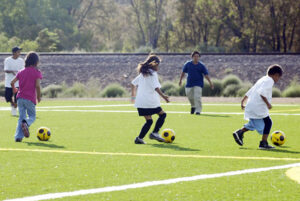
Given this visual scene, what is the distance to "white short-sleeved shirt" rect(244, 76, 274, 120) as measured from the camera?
36.5 feet

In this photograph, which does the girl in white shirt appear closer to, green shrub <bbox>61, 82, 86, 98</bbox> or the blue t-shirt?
the blue t-shirt

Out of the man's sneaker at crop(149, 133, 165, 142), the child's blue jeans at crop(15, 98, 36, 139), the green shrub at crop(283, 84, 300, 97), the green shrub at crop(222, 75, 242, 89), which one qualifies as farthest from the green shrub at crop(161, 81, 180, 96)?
the child's blue jeans at crop(15, 98, 36, 139)

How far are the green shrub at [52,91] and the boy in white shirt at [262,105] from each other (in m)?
24.2

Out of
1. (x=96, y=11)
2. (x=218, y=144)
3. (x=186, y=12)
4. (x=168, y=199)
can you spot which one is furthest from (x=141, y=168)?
(x=96, y=11)

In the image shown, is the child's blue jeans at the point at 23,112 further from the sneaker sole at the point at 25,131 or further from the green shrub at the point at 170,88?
the green shrub at the point at 170,88

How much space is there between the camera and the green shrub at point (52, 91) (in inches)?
1371

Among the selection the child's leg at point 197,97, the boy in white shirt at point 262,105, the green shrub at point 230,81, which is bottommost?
the green shrub at point 230,81

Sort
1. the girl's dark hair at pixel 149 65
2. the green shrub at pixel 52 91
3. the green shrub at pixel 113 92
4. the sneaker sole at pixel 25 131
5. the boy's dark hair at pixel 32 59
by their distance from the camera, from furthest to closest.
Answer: the green shrub at pixel 52 91 → the green shrub at pixel 113 92 → the boy's dark hair at pixel 32 59 → the sneaker sole at pixel 25 131 → the girl's dark hair at pixel 149 65

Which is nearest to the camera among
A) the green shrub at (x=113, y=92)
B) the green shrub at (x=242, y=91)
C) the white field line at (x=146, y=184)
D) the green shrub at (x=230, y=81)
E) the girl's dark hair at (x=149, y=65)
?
the white field line at (x=146, y=184)

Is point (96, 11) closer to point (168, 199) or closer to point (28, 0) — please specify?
point (28, 0)

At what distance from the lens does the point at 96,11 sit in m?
80.1

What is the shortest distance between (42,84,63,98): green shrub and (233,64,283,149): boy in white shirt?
2417 centimetres

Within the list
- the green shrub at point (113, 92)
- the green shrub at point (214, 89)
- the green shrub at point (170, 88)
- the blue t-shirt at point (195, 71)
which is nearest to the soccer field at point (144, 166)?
the blue t-shirt at point (195, 71)

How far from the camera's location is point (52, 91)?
3541 centimetres
